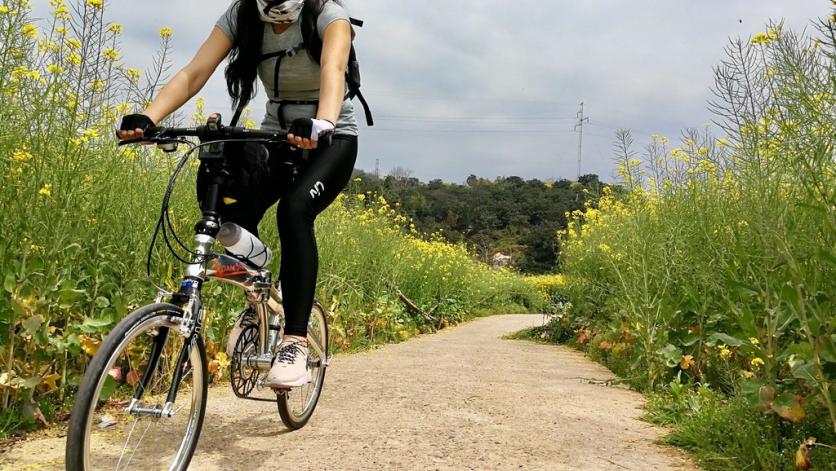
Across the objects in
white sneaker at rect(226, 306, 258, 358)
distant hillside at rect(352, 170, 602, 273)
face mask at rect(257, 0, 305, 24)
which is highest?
distant hillside at rect(352, 170, 602, 273)

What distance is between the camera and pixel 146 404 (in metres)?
2.03

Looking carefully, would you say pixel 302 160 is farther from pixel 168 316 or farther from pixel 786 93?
pixel 786 93

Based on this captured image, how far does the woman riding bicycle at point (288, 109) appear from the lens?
2.40 m

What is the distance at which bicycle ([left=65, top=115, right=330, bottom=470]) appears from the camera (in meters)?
1.77

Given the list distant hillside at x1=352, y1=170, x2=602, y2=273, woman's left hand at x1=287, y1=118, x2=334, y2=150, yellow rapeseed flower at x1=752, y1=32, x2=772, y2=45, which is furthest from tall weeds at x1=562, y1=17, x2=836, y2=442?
distant hillside at x1=352, y1=170, x2=602, y2=273

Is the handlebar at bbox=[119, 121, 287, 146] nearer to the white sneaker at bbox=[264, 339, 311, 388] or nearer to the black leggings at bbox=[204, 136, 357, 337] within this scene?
the black leggings at bbox=[204, 136, 357, 337]

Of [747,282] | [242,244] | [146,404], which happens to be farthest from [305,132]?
[747,282]

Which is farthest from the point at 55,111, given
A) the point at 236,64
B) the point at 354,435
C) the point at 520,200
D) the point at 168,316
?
the point at 520,200

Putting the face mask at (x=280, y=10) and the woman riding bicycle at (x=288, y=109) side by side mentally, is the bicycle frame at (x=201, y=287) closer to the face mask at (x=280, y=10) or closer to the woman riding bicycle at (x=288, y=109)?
the woman riding bicycle at (x=288, y=109)

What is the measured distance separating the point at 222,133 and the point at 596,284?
19.6 feet

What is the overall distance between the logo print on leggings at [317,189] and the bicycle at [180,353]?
16 cm

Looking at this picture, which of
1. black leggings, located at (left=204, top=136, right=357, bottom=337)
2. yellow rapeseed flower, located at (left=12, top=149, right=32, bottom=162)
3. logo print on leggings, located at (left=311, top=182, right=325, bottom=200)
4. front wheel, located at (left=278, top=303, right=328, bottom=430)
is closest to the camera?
black leggings, located at (left=204, top=136, right=357, bottom=337)

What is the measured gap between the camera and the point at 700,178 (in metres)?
4.61

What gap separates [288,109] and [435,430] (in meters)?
1.62
